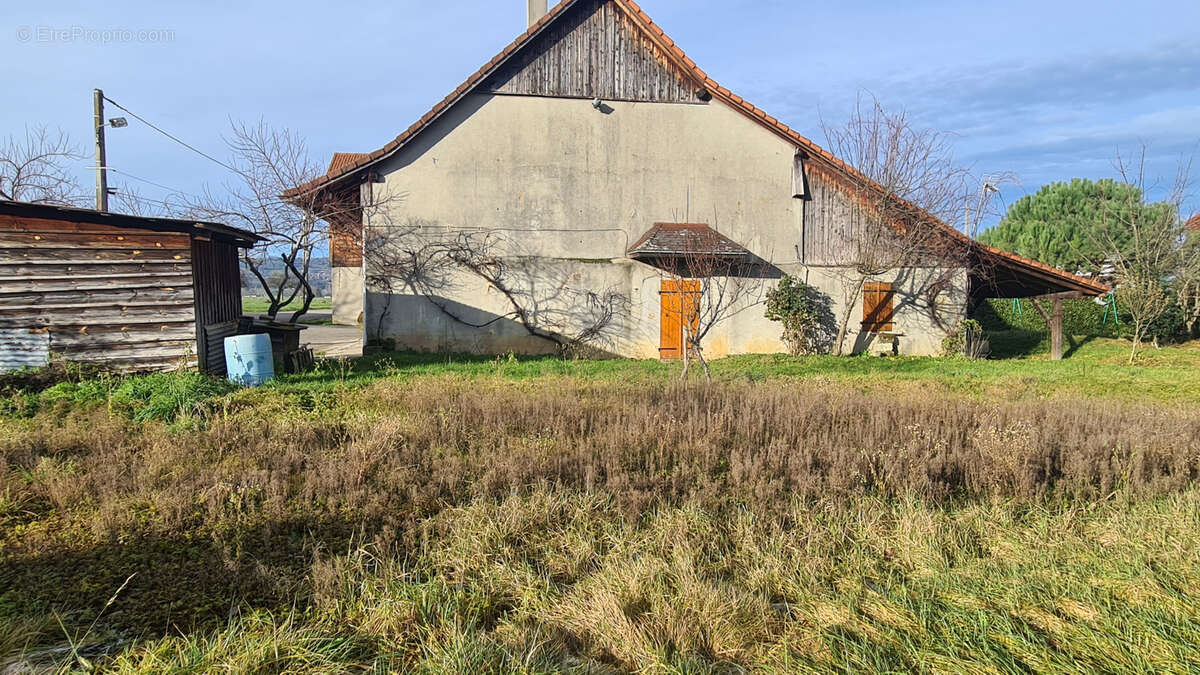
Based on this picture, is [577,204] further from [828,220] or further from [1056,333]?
[1056,333]

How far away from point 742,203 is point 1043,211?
60.8 ft

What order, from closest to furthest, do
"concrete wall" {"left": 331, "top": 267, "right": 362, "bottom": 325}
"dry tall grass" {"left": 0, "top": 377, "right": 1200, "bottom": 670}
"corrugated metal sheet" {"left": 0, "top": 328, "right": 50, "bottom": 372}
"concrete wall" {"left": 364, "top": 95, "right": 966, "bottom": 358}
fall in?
"dry tall grass" {"left": 0, "top": 377, "right": 1200, "bottom": 670}, "corrugated metal sheet" {"left": 0, "top": 328, "right": 50, "bottom": 372}, "concrete wall" {"left": 364, "top": 95, "right": 966, "bottom": 358}, "concrete wall" {"left": 331, "top": 267, "right": 362, "bottom": 325}

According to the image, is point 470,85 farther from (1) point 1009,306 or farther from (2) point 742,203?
(1) point 1009,306

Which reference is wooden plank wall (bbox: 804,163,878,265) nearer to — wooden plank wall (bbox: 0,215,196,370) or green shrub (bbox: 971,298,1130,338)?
green shrub (bbox: 971,298,1130,338)

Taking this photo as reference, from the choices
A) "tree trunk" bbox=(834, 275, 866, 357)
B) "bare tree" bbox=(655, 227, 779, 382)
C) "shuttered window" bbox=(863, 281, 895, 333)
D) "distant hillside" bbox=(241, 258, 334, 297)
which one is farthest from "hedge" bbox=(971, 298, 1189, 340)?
"distant hillside" bbox=(241, 258, 334, 297)

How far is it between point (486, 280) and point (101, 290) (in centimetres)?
739

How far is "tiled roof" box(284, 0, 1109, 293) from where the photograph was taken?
15.3 m

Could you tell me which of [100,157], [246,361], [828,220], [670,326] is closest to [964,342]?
[828,220]

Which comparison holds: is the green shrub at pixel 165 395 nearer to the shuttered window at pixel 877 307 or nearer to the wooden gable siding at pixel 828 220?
the wooden gable siding at pixel 828 220

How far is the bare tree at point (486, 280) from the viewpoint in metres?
15.7

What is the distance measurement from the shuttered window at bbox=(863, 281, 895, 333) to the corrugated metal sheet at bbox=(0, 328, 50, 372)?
660 inches

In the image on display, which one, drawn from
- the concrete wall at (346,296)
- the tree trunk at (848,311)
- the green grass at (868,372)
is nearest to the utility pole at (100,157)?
the green grass at (868,372)

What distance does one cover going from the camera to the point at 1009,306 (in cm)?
2544

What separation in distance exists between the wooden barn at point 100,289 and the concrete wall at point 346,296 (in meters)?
18.6
